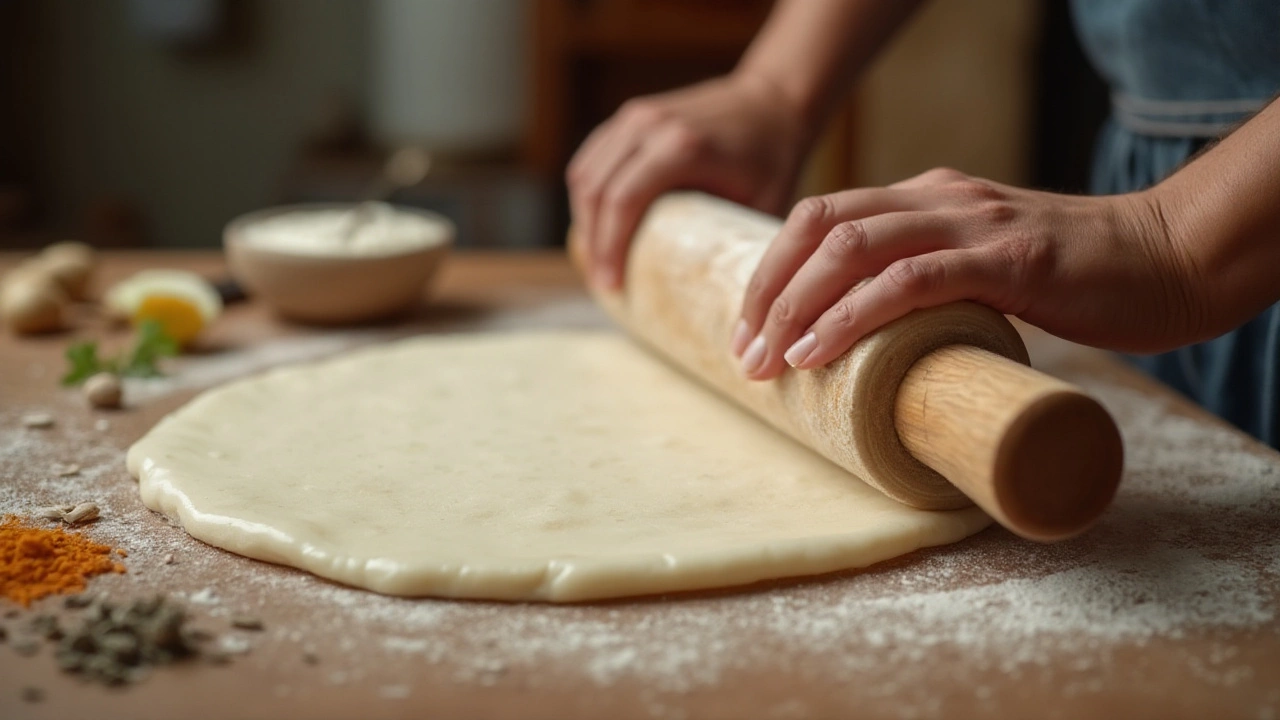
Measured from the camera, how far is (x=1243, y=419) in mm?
1730

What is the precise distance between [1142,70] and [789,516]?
0.97 metres

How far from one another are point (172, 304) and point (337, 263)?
0.28 metres

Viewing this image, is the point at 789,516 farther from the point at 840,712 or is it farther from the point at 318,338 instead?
the point at 318,338

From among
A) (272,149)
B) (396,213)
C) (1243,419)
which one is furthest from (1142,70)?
(272,149)

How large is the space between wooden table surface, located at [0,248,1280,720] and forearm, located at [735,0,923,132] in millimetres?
913

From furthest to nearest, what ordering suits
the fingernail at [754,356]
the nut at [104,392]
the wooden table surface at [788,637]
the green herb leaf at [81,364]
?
the green herb leaf at [81,364] < the nut at [104,392] < the fingernail at [754,356] < the wooden table surface at [788,637]

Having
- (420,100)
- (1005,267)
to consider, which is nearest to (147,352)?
(1005,267)

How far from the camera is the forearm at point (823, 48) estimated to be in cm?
196

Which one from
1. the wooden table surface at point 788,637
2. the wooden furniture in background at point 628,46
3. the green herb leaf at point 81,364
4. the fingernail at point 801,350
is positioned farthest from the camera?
the wooden furniture in background at point 628,46

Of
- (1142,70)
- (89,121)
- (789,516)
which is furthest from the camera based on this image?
(89,121)

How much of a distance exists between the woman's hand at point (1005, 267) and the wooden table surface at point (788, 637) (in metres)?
0.24

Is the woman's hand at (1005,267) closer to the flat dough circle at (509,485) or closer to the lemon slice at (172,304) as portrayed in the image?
the flat dough circle at (509,485)

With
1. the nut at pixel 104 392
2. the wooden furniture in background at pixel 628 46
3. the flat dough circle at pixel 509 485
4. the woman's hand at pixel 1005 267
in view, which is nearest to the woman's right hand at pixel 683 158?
the flat dough circle at pixel 509 485

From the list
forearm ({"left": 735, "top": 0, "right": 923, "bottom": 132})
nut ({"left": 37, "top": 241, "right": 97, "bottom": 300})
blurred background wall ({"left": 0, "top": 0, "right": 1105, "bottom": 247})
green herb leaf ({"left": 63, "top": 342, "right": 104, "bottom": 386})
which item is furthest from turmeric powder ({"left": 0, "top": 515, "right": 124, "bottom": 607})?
blurred background wall ({"left": 0, "top": 0, "right": 1105, "bottom": 247})
